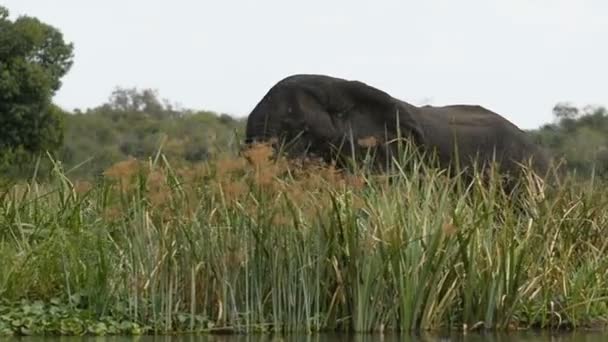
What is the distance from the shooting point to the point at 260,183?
11328 millimetres

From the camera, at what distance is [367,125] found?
17859 millimetres

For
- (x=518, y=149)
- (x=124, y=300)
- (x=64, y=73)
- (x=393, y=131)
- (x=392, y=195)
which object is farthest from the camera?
(x=64, y=73)

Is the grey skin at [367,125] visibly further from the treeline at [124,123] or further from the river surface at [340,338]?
the treeline at [124,123]

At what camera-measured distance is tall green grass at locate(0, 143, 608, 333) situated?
11219 mm

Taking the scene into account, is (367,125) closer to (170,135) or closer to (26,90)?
(170,135)

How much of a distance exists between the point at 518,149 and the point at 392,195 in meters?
7.71

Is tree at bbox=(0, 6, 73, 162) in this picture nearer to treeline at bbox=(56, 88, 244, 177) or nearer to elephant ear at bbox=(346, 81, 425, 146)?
treeline at bbox=(56, 88, 244, 177)

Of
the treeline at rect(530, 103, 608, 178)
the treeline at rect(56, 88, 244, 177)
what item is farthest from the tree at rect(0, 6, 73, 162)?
the treeline at rect(530, 103, 608, 178)

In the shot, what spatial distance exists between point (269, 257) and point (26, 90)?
1371 inches

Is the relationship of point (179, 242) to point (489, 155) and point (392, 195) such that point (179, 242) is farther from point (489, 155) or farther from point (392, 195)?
point (489, 155)

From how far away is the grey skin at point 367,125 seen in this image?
16.9 meters

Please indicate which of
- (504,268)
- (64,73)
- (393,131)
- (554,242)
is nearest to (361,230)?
(504,268)

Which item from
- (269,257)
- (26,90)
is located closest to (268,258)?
(269,257)

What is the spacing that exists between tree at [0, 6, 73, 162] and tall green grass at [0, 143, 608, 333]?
29375mm
